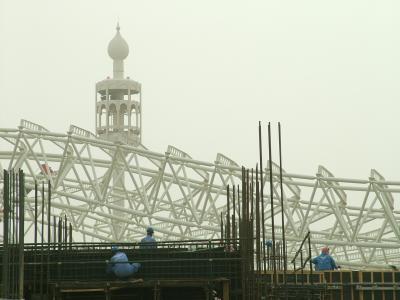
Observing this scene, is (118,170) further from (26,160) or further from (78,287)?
(78,287)

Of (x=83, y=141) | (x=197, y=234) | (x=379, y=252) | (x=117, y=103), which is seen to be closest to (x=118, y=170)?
(x=83, y=141)

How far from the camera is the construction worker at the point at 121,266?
28062mm

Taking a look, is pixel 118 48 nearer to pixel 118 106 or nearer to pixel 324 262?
pixel 118 106

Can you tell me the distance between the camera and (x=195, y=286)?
28016 millimetres

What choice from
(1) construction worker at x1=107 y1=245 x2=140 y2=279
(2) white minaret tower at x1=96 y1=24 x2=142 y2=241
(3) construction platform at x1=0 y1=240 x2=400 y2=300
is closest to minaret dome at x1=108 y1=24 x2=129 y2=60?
(2) white minaret tower at x1=96 y1=24 x2=142 y2=241

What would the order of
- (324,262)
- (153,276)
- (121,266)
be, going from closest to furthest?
(121,266)
(153,276)
(324,262)

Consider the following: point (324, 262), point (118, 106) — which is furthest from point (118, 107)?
point (324, 262)

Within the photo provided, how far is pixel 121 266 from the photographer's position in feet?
92.1

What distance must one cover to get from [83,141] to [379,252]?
21.4 m

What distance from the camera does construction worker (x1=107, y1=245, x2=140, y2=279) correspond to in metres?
28.1

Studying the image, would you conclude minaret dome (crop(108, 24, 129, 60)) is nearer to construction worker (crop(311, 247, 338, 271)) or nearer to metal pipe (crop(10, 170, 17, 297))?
construction worker (crop(311, 247, 338, 271))

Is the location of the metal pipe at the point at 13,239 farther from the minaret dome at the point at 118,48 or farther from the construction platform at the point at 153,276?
the minaret dome at the point at 118,48

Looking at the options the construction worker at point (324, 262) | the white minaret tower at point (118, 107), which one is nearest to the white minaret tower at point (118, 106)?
the white minaret tower at point (118, 107)

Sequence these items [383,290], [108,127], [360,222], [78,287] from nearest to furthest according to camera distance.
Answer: [78,287] < [383,290] < [360,222] < [108,127]
